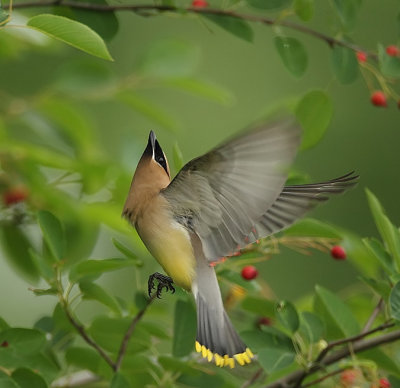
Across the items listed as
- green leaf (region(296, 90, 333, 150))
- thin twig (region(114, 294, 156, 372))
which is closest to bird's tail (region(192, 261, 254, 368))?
thin twig (region(114, 294, 156, 372))

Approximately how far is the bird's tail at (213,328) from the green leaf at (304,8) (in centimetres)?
64

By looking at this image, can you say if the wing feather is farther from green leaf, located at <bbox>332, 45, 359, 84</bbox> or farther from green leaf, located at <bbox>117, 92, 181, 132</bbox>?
green leaf, located at <bbox>117, 92, 181, 132</bbox>

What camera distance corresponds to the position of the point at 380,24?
609 centimetres

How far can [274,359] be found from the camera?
2062mm

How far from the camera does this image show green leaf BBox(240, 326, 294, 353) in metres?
2.12

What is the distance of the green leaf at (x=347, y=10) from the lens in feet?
7.66

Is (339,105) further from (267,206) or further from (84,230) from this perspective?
(267,206)

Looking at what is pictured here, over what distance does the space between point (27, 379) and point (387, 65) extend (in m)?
1.08

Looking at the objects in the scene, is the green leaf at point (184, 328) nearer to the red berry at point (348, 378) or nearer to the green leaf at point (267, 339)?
the green leaf at point (267, 339)

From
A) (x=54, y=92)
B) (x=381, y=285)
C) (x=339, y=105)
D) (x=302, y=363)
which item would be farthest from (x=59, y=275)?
(x=339, y=105)

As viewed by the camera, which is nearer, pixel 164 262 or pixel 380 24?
pixel 164 262

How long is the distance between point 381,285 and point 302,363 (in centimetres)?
24

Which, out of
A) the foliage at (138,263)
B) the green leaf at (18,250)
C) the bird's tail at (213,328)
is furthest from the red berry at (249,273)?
the green leaf at (18,250)

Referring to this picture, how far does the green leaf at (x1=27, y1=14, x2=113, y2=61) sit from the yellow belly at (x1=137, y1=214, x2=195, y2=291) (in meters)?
0.41
